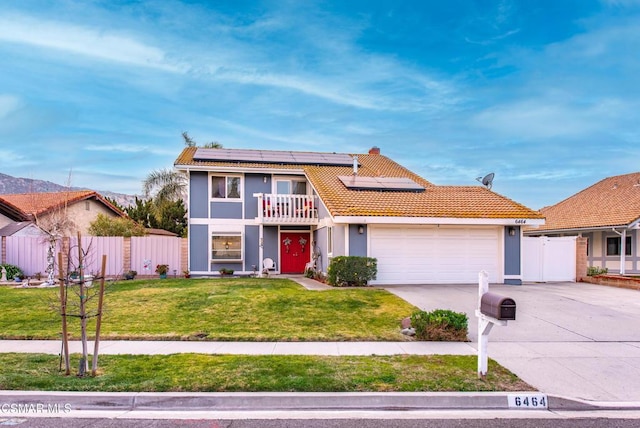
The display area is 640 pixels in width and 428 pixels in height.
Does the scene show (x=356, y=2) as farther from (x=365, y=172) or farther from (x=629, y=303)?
(x=629, y=303)

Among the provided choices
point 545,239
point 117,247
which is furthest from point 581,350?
point 117,247

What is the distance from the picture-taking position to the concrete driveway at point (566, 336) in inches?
232

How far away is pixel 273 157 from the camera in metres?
21.8

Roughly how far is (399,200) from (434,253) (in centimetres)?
249

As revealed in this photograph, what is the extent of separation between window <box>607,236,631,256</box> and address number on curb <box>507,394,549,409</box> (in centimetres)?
2172

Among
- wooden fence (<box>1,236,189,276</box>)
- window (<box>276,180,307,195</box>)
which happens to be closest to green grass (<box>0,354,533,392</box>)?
wooden fence (<box>1,236,189,276</box>)

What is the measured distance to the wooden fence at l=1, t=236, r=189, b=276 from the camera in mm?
19203

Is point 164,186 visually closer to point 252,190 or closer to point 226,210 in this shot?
point 226,210

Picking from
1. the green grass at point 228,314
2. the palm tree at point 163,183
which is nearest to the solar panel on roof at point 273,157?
the palm tree at point 163,183

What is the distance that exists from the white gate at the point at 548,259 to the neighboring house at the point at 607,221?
4.65m

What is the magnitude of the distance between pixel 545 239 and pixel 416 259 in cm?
624
